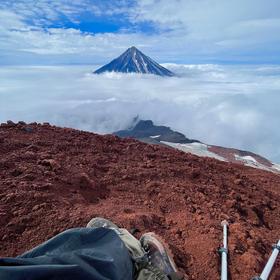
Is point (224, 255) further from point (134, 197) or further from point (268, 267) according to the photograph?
point (134, 197)

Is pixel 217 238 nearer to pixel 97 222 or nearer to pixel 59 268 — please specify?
pixel 97 222

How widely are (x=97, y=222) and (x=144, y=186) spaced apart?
6.57 ft

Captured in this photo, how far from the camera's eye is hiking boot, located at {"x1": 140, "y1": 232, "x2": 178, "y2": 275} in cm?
378

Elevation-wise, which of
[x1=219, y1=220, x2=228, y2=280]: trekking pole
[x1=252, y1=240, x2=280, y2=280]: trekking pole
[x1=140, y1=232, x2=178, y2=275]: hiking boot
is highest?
[x1=140, y1=232, x2=178, y2=275]: hiking boot

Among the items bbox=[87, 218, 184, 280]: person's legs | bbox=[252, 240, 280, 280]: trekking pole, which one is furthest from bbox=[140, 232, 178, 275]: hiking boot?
bbox=[252, 240, 280, 280]: trekking pole

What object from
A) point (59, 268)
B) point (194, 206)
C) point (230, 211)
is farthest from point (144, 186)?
point (59, 268)

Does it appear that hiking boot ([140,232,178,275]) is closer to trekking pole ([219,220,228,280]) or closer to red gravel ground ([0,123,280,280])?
red gravel ground ([0,123,280,280])

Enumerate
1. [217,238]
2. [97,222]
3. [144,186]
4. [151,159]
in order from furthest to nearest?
1. [151,159]
2. [144,186]
3. [217,238]
4. [97,222]

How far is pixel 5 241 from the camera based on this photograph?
4.43 m

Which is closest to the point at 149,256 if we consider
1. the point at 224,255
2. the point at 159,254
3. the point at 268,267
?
the point at 159,254

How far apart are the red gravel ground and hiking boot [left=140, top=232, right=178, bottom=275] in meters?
0.36

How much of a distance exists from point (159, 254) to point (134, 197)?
200 centimetres

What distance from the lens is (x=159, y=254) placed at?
12.8 ft

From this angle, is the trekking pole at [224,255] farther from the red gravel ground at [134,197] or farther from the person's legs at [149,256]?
the person's legs at [149,256]
